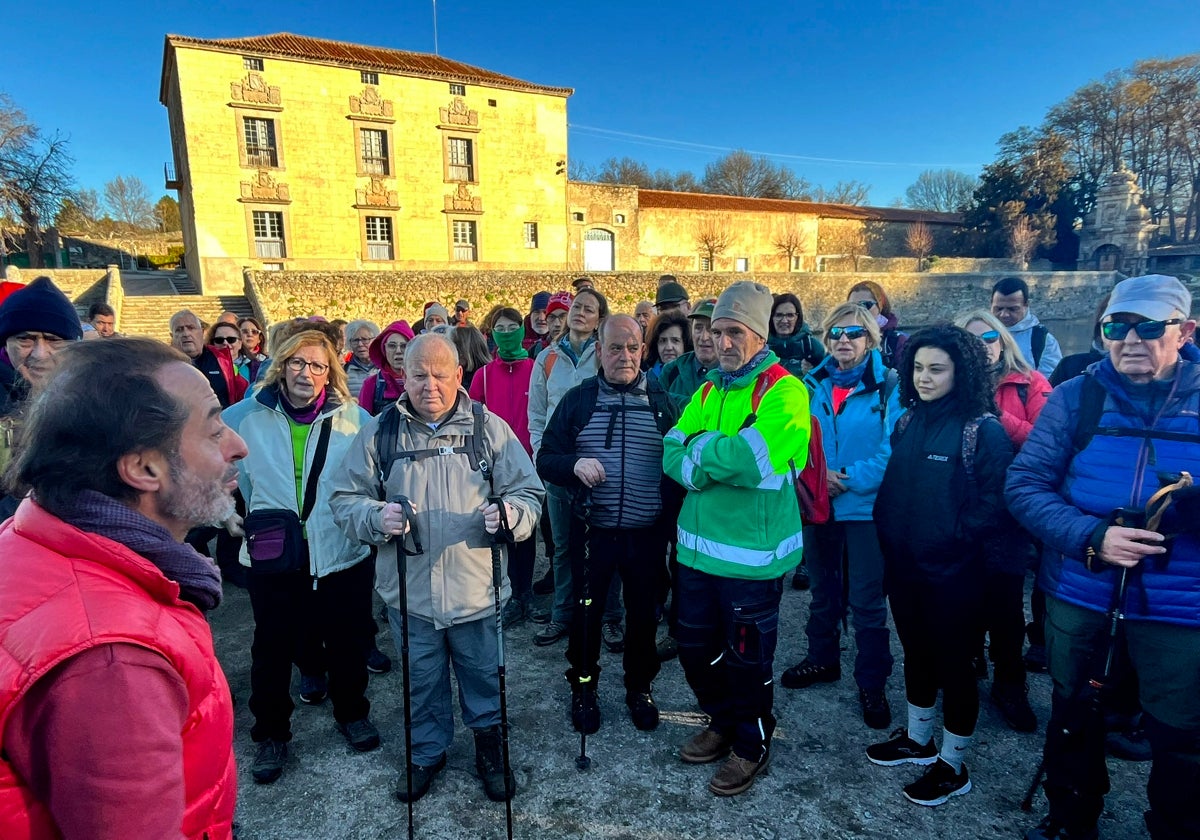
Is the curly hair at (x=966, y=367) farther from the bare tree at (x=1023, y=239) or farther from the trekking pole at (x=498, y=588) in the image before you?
the bare tree at (x=1023, y=239)

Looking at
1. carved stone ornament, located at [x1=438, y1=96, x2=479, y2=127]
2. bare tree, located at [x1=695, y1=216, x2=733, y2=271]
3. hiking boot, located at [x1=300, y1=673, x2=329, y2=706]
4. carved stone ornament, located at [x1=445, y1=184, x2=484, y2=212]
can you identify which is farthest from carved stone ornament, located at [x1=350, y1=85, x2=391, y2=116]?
hiking boot, located at [x1=300, y1=673, x2=329, y2=706]

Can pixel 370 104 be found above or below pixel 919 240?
above

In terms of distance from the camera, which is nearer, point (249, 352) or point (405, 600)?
point (405, 600)

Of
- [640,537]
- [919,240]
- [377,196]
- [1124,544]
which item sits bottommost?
[640,537]

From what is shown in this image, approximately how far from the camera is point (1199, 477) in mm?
2148

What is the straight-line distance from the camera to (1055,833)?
2.46 metres

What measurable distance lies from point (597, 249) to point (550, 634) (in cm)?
2997

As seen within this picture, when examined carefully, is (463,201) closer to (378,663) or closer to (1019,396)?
(378,663)

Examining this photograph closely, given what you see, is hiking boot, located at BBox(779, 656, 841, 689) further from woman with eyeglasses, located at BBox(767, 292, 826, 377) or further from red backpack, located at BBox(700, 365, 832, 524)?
woman with eyeglasses, located at BBox(767, 292, 826, 377)

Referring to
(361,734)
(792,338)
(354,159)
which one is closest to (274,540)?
(361,734)

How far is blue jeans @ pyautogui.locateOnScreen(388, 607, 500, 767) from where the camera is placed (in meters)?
2.93

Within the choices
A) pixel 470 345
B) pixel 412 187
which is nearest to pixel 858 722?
pixel 470 345

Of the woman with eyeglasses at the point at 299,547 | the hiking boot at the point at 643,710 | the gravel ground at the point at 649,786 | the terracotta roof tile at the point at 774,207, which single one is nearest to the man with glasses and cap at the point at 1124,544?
the gravel ground at the point at 649,786

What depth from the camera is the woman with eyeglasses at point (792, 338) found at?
530 centimetres
